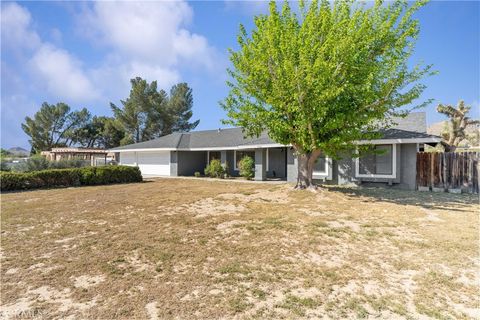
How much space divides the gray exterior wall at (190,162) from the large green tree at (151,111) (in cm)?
2107

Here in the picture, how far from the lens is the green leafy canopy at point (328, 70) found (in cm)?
1050

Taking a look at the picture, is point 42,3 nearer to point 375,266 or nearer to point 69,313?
point 69,313

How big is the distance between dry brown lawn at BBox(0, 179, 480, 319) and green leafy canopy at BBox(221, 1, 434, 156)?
12.3 feet

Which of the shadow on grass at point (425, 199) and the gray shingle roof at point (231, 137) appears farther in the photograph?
the gray shingle roof at point (231, 137)

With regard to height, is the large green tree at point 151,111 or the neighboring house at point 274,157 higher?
the large green tree at point 151,111

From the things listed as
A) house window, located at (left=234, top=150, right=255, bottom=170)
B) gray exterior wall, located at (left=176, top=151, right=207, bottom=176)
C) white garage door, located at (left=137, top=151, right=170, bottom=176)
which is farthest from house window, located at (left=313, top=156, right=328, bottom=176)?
white garage door, located at (left=137, top=151, right=170, bottom=176)

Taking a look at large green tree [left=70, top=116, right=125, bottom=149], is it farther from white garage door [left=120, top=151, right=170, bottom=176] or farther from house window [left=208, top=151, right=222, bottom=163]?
house window [left=208, top=151, right=222, bottom=163]

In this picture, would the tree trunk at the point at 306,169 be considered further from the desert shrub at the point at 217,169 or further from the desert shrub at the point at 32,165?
the desert shrub at the point at 32,165

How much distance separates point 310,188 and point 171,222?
283 inches

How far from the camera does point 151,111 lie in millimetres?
44656

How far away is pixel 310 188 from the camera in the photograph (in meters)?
12.8

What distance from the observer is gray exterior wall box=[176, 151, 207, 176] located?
84.3 ft

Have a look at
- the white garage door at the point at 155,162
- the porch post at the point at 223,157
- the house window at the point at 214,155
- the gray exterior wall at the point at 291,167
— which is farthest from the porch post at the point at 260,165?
the white garage door at the point at 155,162

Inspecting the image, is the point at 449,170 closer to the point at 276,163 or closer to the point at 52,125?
the point at 276,163
